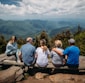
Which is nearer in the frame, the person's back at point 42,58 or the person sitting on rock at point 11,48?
A: the person's back at point 42,58

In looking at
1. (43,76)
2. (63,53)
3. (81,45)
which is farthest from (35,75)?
(81,45)

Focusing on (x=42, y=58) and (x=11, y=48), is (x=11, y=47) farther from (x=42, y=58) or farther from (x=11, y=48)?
(x=42, y=58)

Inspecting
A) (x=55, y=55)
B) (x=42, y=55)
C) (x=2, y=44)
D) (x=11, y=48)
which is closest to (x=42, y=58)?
(x=42, y=55)

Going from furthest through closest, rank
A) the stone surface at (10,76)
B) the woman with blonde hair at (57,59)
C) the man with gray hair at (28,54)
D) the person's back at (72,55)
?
the man with gray hair at (28,54)
the woman with blonde hair at (57,59)
the person's back at (72,55)
the stone surface at (10,76)

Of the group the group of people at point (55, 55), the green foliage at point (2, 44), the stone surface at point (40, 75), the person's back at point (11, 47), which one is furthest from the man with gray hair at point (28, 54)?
the green foliage at point (2, 44)

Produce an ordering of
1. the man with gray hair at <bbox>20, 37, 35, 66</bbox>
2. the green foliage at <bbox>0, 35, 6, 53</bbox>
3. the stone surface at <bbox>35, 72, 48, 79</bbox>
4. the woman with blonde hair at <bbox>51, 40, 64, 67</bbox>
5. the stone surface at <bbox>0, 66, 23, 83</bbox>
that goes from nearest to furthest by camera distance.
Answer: the stone surface at <bbox>0, 66, 23, 83</bbox> < the stone surface at <bbox>35, 72, 48, 79</bbox> < the woman with blonde hair at <bbox>51, 40, 64, 67</bbox> < the man with gray hair at <bbox>20, 37, 35, 66</bbox> < the green foliage at <bbox>0, 35, 6, 53</bbox>

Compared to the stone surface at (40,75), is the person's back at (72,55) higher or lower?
Result: higher

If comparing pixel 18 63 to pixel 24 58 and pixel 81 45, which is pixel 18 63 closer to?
pixel 24 58

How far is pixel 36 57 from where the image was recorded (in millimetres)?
8945

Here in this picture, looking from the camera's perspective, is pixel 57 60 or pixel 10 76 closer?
pixel 10 76

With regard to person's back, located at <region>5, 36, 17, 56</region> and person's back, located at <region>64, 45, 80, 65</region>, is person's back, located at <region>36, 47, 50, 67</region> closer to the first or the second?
person's back, located at <region>64, 45, 80, 65</region>

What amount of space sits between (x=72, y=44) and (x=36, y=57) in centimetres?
187

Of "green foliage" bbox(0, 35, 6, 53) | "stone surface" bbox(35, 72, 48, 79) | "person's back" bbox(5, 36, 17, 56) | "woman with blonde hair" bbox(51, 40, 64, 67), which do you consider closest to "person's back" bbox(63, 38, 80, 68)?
"woman with blonde hair" bbox(51, 40, 64, 67)

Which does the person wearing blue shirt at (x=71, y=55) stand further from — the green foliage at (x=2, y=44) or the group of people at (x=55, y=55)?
the green foliage at (x=2, y=44)
